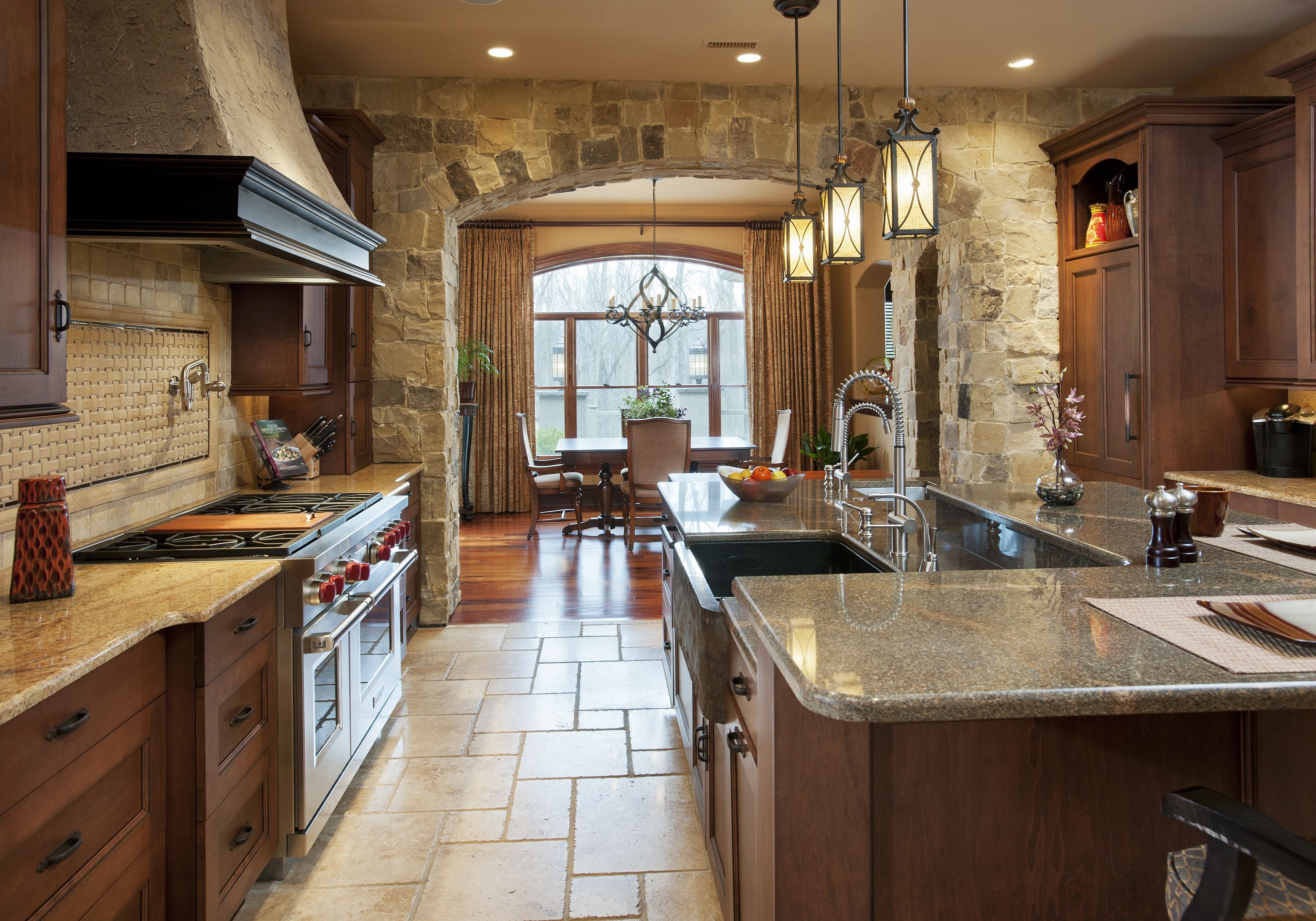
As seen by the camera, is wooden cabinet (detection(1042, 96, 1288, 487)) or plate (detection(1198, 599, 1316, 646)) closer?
plate (detection(1198, 599, 1316, 646))

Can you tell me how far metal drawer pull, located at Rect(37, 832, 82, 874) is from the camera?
4.80ft

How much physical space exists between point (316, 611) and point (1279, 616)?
2214 mm

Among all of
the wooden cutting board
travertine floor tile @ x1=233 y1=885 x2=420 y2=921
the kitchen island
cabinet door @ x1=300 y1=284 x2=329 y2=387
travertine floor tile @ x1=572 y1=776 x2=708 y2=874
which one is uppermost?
cabinet door @ x1=300 y1=284 x2=329 y2=387

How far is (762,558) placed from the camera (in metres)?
2.81

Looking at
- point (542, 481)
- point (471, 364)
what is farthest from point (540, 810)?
point (471, 364)

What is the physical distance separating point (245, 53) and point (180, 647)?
1.85m

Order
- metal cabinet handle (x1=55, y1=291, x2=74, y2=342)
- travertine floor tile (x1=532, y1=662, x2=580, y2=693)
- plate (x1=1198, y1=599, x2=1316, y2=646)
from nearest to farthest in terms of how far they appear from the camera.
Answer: plate (x1=1198, y1=599, x2=1316, y2=646)
metal cabinet handle (x1=55, y1=291, x2=74, y2=342)
travertine floor tile (x1=532, y1=662, x2=580, y2=693)

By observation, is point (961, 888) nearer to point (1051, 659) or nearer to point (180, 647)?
point (1051, 659)

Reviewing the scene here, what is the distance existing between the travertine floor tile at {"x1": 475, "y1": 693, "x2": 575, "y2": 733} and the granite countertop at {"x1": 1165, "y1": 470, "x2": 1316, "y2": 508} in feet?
8.48

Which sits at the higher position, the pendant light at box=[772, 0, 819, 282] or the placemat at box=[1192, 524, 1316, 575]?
the pendant light at box=[772, 0, 819, 282]

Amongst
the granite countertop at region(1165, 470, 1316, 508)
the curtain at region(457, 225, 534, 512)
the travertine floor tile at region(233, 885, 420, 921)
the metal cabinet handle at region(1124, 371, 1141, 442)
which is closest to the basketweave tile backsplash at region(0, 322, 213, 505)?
the travertine floor tile at region(233, 885, 420, 921)

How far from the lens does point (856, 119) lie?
5016mm

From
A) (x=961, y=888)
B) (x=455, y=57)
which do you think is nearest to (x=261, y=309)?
(x=455, y=57)

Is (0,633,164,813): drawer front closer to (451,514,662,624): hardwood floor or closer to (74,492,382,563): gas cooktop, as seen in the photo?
(74,492,382,563): gas cooktop
